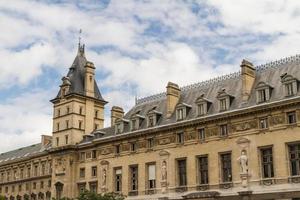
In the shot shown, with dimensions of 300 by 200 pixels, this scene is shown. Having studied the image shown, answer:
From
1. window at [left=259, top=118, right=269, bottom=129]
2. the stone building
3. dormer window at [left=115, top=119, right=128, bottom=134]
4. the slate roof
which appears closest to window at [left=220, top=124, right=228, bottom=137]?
the stone building

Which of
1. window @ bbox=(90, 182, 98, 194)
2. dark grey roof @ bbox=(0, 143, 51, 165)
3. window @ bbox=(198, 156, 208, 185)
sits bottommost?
window @ bbox=(90, 182, 98, 194)

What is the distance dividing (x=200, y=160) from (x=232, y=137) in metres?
4.65

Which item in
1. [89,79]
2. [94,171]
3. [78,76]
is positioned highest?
[78,76]

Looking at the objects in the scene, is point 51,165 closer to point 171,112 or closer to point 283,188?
point 171,112

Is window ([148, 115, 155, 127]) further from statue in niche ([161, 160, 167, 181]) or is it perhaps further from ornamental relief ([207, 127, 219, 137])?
ornamental relief ([207, 127, 219, 137])

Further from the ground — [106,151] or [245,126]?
[245,126]

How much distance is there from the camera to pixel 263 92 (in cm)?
4906

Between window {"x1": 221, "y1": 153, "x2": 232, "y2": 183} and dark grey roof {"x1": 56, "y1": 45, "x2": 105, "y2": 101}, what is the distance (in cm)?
2621

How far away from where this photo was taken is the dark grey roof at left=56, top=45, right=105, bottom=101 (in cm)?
7056

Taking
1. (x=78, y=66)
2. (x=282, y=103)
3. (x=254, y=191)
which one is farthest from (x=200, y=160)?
(x=78, y=66)

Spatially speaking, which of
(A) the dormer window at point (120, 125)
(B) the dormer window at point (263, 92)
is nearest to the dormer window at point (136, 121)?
(A) the dormer window at point (120, 125)

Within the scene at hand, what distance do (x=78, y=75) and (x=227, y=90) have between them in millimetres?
24849

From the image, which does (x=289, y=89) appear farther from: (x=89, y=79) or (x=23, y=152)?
(x=23, y=152)

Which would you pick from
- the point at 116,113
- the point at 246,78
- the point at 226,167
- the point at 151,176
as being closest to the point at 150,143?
the point at 151,176
